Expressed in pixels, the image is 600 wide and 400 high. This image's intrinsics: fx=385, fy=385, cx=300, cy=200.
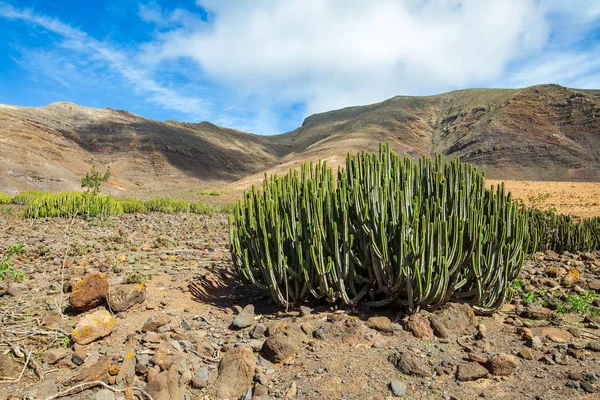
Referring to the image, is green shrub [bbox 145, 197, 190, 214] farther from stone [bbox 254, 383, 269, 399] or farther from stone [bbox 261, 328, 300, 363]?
stone [bbox 254, 383, 269, 399]

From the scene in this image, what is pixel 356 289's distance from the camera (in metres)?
4.39

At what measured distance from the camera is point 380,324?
3.71 metres

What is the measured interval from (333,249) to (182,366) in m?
1.89

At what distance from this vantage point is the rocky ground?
2785 mm

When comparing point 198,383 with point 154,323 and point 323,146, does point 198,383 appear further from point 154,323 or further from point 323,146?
point 323,146

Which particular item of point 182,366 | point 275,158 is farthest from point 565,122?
point 182,366

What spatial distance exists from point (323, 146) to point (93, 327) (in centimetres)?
5302

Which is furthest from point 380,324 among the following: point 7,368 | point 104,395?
point 7,368

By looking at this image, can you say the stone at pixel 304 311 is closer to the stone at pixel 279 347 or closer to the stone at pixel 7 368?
the stone at pixel 279 347

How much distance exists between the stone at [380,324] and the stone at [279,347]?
83 centimetres

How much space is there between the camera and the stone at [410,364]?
294 cm

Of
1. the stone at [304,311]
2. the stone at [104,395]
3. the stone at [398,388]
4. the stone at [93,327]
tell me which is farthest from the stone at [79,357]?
the stone at [398,388]

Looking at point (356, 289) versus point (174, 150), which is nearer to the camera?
point (356, 289)

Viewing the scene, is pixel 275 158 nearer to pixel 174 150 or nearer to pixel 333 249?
pixel 174 150
